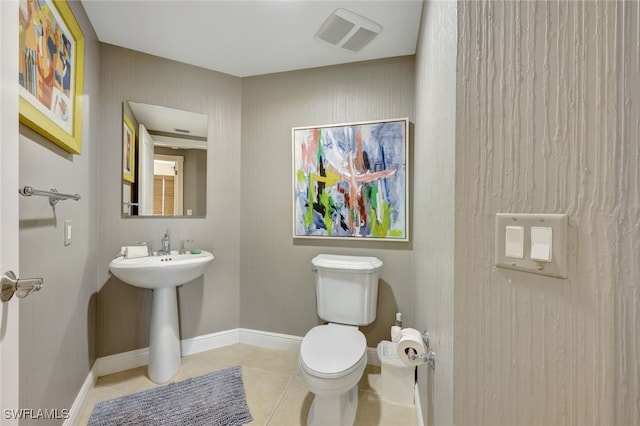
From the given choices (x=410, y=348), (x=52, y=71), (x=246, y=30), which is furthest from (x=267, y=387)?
(x=246, y=30)

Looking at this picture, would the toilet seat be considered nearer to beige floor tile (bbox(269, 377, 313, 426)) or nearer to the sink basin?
beige floor tile (bbox(269, 377, 313, 426))

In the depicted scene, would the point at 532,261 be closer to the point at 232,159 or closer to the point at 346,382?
the point at 346,382

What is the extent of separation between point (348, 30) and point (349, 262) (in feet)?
4.69

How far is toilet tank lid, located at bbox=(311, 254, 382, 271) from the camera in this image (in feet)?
5.39

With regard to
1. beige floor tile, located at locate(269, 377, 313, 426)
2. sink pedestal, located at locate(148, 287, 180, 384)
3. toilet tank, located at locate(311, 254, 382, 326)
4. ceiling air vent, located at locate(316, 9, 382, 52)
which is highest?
ceiling air vent, located at locate(316, 9, 382, 52)

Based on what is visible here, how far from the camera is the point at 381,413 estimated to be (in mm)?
1424

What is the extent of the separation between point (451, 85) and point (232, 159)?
5.76 ft

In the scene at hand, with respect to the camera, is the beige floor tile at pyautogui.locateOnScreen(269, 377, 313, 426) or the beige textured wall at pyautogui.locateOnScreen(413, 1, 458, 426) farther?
the beige floor tile at pyautogui.locateOnScreen(269, 377, 313, 426)

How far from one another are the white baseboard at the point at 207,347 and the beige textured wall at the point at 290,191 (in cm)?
7

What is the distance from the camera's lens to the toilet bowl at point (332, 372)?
1.17m

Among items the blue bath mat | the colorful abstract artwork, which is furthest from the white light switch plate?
the blue bath mat

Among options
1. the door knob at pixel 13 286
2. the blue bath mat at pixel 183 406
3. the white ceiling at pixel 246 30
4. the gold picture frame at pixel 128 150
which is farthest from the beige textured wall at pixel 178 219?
the door knob at pixel 13 286

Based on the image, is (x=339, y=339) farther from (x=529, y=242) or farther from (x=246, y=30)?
(x=246, y=30)

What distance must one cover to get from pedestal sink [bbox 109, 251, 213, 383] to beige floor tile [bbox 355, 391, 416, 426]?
1216 millimetres
